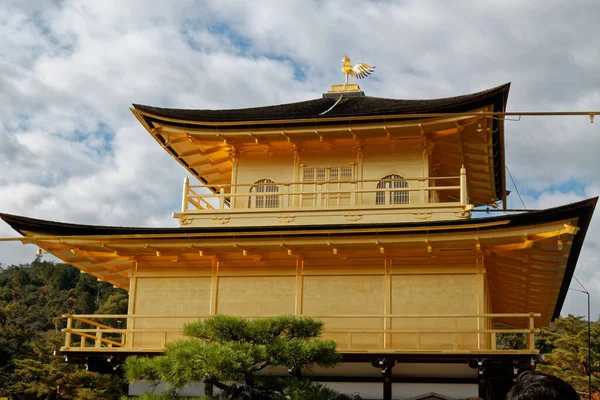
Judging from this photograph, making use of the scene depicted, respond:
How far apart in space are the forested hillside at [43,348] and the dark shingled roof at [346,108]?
18.5 m

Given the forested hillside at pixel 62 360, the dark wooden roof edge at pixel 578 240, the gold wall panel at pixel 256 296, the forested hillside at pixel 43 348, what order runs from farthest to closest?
the forested hillside at pixel 43 348 → the forested hillside at pixel 62 360 → the gold wall panel at pixel 256 296 → the dark wooden roof edge at pixel 578 240

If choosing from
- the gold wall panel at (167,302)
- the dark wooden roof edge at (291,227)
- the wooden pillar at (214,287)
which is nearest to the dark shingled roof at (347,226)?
the dark wooden roof edge at (291,227)

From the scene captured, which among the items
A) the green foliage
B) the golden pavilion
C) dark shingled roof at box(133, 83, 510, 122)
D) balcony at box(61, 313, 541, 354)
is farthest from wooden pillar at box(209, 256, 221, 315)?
the green foliage

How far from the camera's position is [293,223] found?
62.6 ft

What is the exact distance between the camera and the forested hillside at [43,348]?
36.5 metres

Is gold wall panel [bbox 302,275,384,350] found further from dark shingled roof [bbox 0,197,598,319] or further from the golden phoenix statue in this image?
the golden phoenix statue

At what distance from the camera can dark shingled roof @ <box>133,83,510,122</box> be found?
1864cm

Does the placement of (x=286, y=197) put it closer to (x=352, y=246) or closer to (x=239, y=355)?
(x=352, y=246)

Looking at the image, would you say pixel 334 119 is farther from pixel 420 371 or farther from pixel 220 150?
pixel 420 371

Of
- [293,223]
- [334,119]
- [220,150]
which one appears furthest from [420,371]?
[220,150]

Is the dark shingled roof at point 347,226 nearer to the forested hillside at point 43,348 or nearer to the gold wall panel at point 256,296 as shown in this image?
the gold wall panel at point 256,296

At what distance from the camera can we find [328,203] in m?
20.3

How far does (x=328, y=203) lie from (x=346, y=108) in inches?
108

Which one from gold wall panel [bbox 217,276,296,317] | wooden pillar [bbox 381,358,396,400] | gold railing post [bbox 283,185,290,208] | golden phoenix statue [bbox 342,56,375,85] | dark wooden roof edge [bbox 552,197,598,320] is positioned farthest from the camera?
golden phoenix statue [bbox 342,56,375,85]
